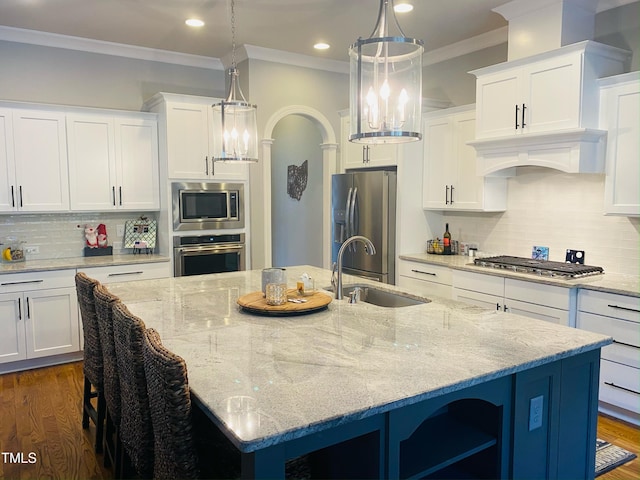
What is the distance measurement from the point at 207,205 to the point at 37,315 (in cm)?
174

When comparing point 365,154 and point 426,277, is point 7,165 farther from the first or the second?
point 426,277

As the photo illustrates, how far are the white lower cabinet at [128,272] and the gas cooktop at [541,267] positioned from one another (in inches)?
112

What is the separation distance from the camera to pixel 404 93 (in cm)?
201

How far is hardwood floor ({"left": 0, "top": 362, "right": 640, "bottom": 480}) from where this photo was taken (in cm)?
265

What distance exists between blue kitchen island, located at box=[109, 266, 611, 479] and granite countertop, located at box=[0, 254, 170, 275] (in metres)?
2.13

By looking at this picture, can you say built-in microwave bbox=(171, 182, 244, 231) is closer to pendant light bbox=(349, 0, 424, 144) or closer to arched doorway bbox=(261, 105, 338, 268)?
arched doorway bbox=(261, 105, 338, 268)

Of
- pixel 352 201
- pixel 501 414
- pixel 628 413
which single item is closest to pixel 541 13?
pixel 352 201

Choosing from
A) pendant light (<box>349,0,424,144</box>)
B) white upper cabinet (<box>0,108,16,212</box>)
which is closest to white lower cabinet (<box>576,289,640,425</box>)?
pendant light (<box>349,0,424,144</box>)

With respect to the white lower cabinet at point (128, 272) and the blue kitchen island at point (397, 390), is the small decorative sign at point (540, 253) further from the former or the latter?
the white lower cabinet at point (128, 272)

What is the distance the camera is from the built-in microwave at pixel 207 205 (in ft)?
15.4

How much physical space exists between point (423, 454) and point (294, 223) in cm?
520

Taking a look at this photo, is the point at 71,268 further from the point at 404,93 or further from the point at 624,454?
the point at 624,454

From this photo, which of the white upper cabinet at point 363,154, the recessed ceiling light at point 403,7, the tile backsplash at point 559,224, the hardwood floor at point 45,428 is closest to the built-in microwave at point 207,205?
the white upper cabinet at point 363,154

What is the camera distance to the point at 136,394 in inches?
73.3
